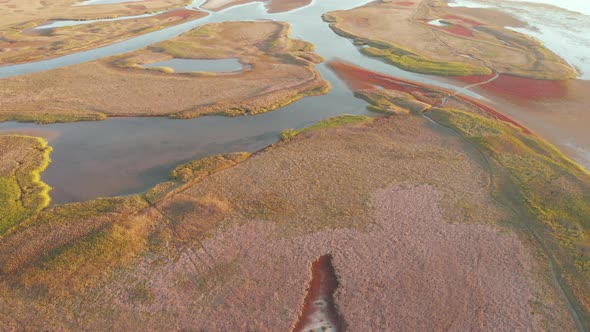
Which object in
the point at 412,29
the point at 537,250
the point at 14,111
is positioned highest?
the point at 412,29

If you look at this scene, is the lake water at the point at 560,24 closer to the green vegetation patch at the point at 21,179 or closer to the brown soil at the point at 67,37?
the green vegetation patch at the point at 21,179

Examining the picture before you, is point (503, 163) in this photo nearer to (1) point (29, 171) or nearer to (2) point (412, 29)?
(1) point (29, 171)

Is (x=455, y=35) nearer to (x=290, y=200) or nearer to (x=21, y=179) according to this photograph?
(x=290, y=200)

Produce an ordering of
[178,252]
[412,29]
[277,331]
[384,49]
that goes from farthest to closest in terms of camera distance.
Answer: [412,29] → [384,49] → [178,252] → [277,331]

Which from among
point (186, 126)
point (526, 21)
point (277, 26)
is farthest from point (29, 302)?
point (526, 21)

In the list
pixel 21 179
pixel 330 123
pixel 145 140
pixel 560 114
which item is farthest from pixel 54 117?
pixel 560 114

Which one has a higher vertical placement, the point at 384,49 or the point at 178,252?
the point at 384,49

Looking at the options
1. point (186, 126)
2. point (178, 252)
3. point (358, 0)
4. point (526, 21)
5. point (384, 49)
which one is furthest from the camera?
point (358, 0)
